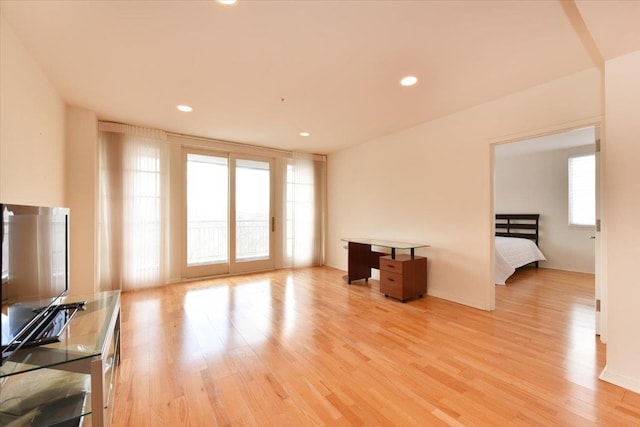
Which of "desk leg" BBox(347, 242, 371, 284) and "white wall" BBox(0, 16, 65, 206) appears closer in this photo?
"white wall" BBox(0, 16, 65, 206)

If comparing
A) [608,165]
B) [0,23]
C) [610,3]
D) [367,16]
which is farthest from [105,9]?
[608,165]

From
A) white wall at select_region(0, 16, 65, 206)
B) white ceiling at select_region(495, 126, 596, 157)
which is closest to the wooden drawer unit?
white ceiling at select_region(495, 126, 596, 157)

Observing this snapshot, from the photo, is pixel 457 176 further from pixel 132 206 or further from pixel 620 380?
pixel 132 206

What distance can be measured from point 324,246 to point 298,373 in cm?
413

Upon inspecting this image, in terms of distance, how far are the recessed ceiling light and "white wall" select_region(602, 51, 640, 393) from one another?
1.37 m

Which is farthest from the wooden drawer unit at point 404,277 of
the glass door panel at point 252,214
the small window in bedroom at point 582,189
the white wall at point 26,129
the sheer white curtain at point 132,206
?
the small window in bedroom at point 582,189

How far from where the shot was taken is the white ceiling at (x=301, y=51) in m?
1.67

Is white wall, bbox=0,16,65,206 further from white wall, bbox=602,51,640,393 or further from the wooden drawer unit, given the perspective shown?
white wall, bbox=602,51,640,393

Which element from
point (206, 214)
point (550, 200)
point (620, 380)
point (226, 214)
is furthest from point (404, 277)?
point (550, 200)

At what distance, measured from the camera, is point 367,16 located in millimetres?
1718

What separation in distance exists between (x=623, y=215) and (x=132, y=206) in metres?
5.49

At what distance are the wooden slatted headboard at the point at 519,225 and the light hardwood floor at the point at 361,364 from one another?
8.90 ft

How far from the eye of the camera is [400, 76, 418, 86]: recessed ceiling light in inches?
99.1

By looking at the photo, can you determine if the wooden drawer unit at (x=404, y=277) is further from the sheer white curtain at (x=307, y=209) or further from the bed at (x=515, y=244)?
the sheer white curtain at (x=307, y=209)
